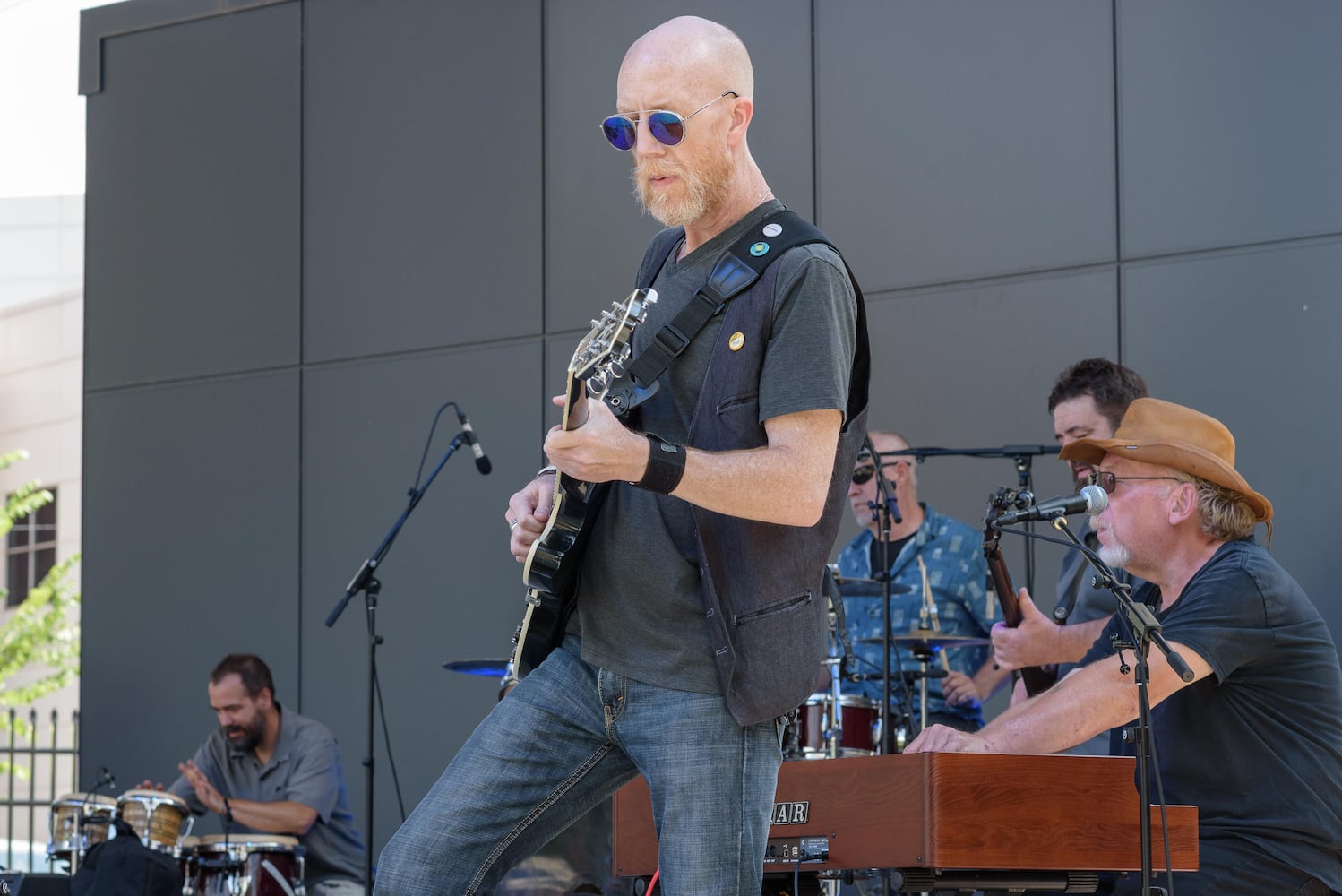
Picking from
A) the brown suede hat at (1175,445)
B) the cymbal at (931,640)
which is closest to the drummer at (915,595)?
the cymbal at (931,640)

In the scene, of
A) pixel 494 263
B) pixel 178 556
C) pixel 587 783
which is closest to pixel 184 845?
pixel 178 556

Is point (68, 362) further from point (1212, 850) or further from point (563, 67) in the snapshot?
point (1212, 850)

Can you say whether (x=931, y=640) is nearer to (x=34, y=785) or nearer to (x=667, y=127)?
(x=667, y=127)

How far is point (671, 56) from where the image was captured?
2709mm

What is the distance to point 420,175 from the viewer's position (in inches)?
362

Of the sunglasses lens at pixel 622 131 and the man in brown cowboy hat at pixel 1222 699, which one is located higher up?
the sunglasses lens at pixel 622 131

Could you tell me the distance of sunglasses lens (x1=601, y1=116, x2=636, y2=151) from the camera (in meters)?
2.73

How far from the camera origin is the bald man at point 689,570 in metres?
2.43

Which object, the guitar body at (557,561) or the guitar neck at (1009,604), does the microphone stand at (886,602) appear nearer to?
the guitar neck at (1009,604)

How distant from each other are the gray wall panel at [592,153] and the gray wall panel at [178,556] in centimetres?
201

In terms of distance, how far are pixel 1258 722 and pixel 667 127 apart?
2057 mm

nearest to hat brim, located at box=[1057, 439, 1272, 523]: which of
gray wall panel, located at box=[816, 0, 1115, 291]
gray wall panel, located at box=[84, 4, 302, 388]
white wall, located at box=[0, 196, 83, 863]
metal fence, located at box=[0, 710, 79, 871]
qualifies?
gray wall panel, located at box=[816, 0, 1115, 291]

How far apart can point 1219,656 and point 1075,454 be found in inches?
30.9

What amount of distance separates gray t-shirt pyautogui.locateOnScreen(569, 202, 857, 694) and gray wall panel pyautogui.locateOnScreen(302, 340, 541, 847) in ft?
19.3
